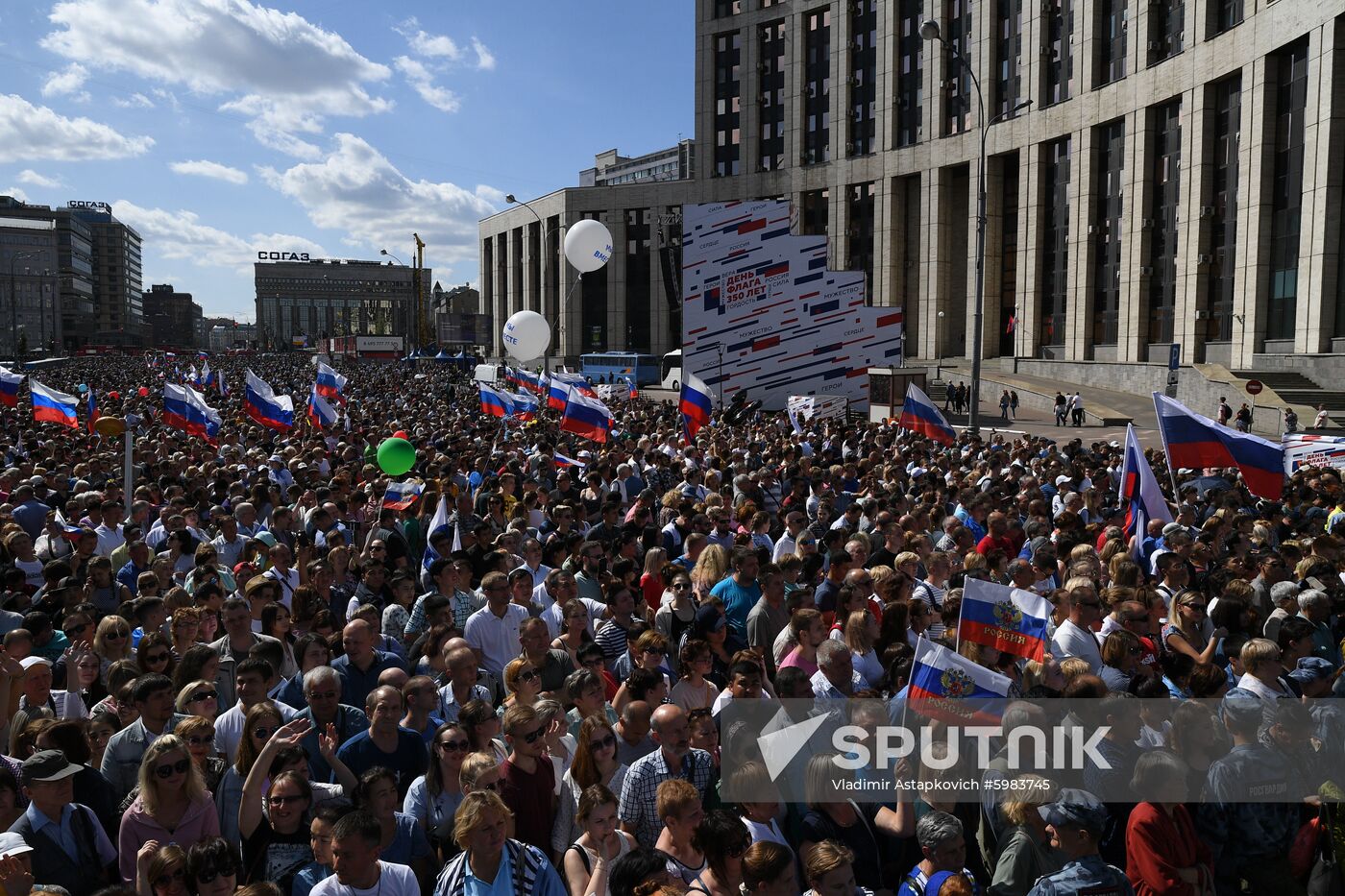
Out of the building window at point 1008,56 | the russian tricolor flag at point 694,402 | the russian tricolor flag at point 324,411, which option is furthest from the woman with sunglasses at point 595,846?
the building window at point 1008,56

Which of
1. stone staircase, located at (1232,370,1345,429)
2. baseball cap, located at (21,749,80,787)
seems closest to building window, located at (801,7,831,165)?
stone staircase, located at (1232,370,1345,429)

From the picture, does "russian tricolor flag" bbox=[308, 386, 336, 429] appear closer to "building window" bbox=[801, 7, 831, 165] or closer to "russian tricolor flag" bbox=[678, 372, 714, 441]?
"russian tricolor flag" bbox=[678, 372, 714, 441]

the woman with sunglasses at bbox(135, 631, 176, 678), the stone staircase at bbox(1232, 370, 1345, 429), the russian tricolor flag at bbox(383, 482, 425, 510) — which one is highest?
the stone staircase at bbox(1232, 370, 1345, 429)

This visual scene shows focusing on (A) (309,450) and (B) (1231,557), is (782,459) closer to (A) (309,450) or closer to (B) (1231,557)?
(A) (309,450)

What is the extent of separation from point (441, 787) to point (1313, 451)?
1526 centimetres

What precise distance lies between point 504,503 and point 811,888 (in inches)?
364

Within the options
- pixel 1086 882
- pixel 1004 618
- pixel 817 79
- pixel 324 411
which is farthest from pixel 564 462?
pixel 817 79

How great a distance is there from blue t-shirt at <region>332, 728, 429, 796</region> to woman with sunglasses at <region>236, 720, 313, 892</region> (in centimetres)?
53

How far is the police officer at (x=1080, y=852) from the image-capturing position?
3.96 meters

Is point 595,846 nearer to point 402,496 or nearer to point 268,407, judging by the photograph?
point 402,496

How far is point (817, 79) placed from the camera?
68.4m

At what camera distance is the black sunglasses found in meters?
4.48

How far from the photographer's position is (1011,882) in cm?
431

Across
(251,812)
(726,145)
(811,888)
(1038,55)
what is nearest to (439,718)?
(251,812)
